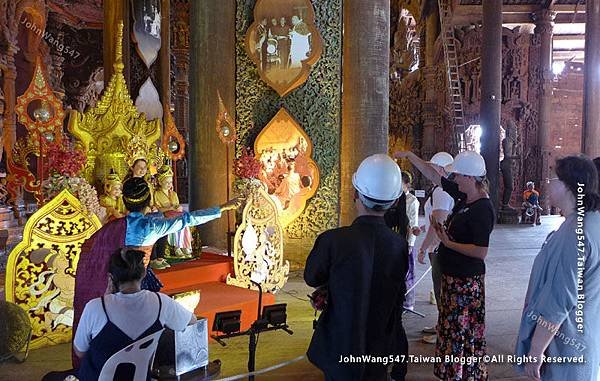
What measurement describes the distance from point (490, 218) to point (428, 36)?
17859 millimetres

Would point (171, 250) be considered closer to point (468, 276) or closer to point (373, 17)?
point (468, 276)

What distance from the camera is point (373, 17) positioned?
732 cm

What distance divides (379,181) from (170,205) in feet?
13.6

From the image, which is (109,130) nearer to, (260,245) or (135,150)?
(135,150)

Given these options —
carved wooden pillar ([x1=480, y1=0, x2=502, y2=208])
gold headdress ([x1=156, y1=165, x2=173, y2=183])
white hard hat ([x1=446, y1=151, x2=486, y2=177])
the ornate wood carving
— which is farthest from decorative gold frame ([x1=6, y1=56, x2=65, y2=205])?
the ornate wood carving

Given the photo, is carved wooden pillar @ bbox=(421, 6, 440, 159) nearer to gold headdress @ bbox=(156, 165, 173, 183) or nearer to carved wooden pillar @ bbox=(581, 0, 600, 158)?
carved wooden pillar @ bbox=(581, 0, 600, 158)

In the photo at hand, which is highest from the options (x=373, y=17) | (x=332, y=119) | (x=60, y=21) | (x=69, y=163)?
(x=60, y=21)

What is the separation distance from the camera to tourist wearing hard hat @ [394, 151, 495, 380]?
3355 millimetres

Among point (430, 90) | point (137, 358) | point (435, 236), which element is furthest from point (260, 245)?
point (430, 90)

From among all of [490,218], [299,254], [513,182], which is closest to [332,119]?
[299,254]

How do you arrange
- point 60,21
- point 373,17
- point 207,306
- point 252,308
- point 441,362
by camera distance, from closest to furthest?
point 441,362, point 207,306, point 252,308, point 373,17, point 60,21

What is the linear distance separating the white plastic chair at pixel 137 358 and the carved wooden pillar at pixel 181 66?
55.5 ft

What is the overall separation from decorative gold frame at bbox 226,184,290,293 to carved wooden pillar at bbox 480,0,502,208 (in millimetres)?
10156

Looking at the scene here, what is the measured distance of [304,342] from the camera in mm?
→ 4734
